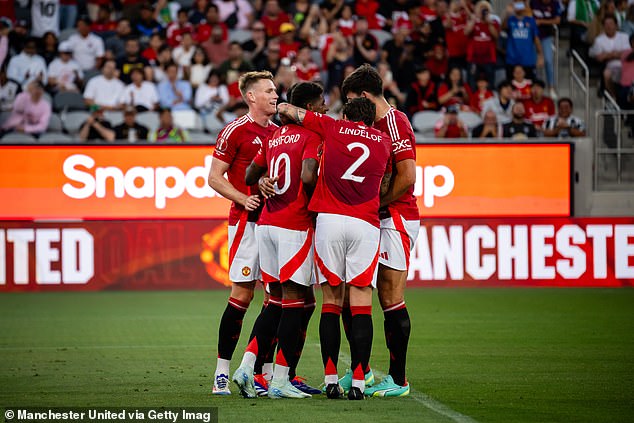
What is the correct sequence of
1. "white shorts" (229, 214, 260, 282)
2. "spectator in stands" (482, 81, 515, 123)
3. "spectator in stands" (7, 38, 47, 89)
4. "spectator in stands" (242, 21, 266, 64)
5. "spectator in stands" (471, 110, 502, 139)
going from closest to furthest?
1. "white shorts" (229, 214, 260, 282)
2. "spectator in stands" (471, 110, 502, 139)
3. "spectator in stands" (482, 81, 515, 123)
4. "spectator in stands" (7, 38, 47, 89)
5. "spectator in stands" (242, 21, 266, 64)

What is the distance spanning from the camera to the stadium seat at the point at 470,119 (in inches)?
795

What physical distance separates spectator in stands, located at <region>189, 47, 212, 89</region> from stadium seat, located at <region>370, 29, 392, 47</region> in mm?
3662

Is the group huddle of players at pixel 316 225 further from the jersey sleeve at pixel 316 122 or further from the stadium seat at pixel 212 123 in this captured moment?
the stadium seat at pixel 212 123

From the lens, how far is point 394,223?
8305mm

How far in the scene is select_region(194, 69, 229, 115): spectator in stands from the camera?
20.7 meters

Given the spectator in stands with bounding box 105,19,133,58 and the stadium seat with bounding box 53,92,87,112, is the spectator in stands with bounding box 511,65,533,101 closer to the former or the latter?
the spectator in stands with bounding box 105,19,133,58

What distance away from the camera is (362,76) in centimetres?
811

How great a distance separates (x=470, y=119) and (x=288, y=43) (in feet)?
13.1

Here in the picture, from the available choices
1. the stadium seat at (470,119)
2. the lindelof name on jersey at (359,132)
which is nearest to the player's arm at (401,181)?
the lindelof name on jersey at (359,132)

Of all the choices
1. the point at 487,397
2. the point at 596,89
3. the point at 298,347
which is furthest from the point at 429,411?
the point at 596,89

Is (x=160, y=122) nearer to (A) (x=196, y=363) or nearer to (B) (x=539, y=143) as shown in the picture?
(B) (x=539, y=143)

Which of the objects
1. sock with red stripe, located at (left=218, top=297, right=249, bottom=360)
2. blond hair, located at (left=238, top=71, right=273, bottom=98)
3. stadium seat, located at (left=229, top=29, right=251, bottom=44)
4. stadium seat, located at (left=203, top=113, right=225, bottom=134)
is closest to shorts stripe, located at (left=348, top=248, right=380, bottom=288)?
sock with red stripe, located at (left=218, top=297, right=249, bottom=360)

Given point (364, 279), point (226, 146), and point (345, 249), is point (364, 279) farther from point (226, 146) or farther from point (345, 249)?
point (226, 146)

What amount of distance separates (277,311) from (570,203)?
11.3 metres
